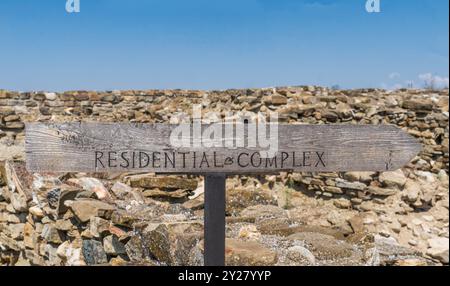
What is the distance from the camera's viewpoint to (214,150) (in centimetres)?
315

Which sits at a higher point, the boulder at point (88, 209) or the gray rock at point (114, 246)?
the boulder at point (88, 209)

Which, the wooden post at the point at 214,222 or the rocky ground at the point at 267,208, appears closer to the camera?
the wooden post at the point at 214,222

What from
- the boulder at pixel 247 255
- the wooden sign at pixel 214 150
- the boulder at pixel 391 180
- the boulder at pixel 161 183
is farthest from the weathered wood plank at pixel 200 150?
the boulder at pixel 391 180

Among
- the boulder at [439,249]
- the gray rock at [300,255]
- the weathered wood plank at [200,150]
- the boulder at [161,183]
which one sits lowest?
the boulder at [439,249]

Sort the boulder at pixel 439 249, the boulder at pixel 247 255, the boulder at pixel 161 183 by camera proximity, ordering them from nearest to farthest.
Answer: the boulder at pixel 247 255, the boulder at pixel 161 183, the boulder at pixel 439 249

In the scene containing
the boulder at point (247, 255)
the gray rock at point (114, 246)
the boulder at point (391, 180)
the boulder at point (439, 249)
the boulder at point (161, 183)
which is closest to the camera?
the boulder at point (247, 255)

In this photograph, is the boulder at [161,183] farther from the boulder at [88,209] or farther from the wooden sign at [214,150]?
the wooden sign at [214,150]

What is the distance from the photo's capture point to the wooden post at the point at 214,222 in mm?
3221

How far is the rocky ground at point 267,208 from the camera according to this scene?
4.45 m

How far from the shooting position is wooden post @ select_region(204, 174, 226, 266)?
3221 millimetres

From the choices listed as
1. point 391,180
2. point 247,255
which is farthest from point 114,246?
point 391,180

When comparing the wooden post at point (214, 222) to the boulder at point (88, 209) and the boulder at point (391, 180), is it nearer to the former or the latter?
the boulder at point (88, 209)

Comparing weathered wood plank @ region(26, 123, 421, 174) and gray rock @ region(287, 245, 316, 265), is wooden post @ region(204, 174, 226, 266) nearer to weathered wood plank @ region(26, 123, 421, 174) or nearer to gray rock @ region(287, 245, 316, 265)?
weathered wood plank @ region(26, 123, 421, 174)

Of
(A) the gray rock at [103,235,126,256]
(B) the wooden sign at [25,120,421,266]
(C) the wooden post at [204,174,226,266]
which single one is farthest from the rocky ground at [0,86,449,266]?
(B) the wooden sign at [25,120,421,266]
